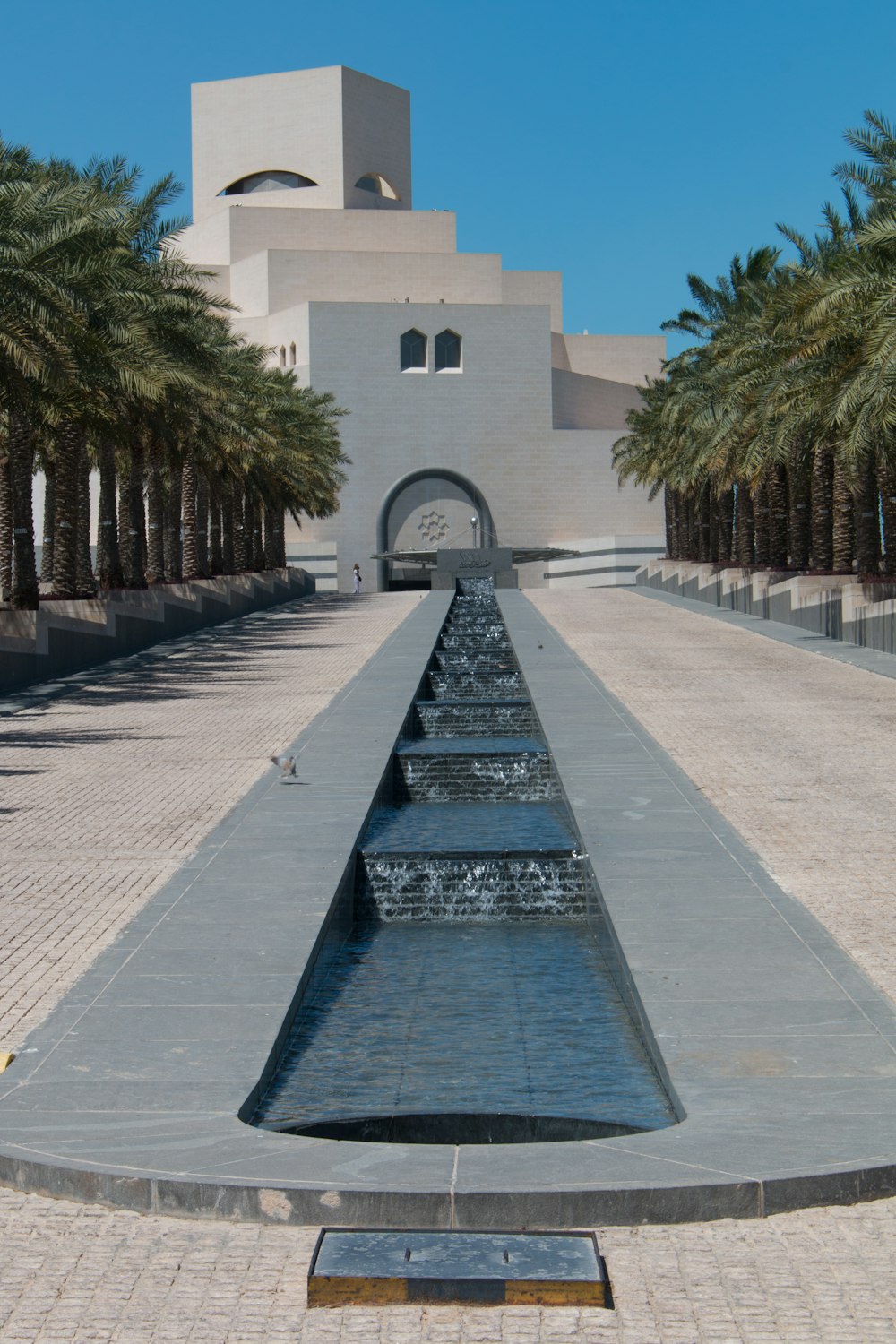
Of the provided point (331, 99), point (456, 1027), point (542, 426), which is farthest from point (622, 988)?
point (331, 99)

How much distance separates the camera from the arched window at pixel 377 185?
7162 cm

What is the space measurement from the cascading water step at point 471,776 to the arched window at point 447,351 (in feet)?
183

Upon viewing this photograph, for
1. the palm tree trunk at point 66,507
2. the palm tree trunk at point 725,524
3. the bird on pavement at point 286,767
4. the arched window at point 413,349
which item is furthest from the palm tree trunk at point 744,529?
the arched window at point 413,349

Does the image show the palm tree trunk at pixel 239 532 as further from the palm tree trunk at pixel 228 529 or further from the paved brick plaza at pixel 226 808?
the paved brick plaza at pixel 226 808

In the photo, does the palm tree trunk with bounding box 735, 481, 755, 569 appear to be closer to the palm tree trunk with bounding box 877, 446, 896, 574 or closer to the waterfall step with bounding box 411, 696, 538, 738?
the palm tree trunk with bounding box 877, 446, 896, 574

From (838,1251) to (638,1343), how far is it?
2.34ft

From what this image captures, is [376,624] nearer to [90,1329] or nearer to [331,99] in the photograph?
[90,1329]

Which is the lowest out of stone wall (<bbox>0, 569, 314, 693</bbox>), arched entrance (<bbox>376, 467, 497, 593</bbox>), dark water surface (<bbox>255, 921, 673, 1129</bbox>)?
dark water surface (<bbox>255, 921, 673, 1129</bbox>)

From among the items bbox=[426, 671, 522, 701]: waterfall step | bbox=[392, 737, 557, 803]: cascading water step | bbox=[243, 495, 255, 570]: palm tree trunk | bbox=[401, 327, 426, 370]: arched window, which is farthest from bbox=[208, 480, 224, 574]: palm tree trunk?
bbox=[401, 327, 426, 370]: arched window

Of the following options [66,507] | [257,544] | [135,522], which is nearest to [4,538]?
[135,522]

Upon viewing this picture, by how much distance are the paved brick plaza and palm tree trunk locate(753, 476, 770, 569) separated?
794 centimetres

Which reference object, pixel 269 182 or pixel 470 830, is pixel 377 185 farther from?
pixel 470 830

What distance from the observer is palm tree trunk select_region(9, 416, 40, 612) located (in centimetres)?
2064

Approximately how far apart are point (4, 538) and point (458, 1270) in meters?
26.7
